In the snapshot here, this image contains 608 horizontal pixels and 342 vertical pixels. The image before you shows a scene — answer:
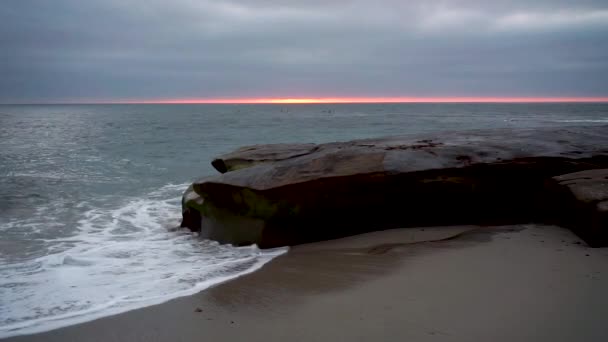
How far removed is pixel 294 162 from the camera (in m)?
6.31

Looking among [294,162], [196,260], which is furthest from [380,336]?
[294,162]

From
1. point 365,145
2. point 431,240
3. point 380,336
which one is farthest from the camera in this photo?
point 365,145

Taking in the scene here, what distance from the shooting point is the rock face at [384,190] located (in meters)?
5.79

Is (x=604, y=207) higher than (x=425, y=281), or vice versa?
(x=604, y=207)

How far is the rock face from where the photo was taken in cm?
579

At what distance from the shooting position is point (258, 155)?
25.6 feet

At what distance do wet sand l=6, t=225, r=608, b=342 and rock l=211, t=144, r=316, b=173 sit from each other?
257cm

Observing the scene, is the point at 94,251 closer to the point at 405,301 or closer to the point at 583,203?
the point at 405,301

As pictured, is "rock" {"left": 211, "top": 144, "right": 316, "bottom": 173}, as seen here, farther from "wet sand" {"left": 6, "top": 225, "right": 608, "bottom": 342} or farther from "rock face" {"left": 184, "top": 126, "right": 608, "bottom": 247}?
"wet sand" {"left": 6, "top": 225, "right": 608, "bottom": 342}

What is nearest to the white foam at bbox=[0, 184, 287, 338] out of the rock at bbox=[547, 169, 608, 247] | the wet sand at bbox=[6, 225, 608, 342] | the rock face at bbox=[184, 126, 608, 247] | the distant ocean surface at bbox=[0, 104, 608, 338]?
the distant ocean surface at bbox=[0, 104, 608, 338]

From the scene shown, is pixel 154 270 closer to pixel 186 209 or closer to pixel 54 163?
pixel 186 209

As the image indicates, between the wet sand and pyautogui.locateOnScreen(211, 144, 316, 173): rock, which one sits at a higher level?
pyautogui.locateOnScreen(211, 144, 316, 173): rock

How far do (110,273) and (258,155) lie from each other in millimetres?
3322

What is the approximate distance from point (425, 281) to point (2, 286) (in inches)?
157
